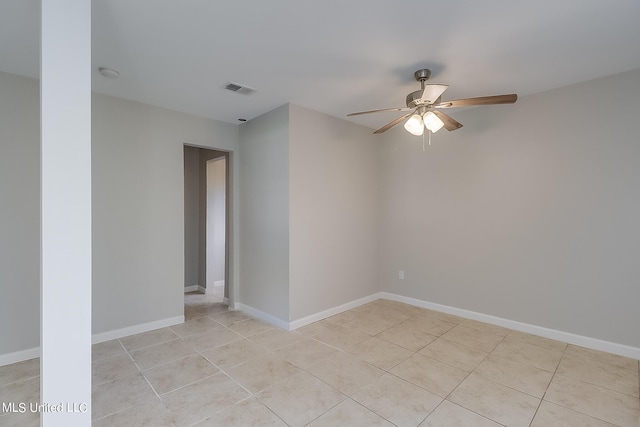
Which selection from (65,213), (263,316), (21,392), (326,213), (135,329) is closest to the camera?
(65,213)

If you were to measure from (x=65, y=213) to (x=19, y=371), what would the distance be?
218cm

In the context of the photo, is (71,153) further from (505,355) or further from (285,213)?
(505,355)

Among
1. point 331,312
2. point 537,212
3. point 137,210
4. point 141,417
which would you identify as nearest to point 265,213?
point 137,210

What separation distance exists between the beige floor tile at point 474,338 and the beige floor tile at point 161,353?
2.75 meters

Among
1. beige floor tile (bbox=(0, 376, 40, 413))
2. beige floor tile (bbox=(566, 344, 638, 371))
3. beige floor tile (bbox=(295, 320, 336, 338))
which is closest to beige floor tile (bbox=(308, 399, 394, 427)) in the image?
beige floor tile (bbox=(295, 320, 336, 338))

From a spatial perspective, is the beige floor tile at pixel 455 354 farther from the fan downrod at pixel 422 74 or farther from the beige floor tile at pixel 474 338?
A: the fan downrod at pixel 422 74

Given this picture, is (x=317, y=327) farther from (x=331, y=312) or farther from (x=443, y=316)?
(x=443, y=316)

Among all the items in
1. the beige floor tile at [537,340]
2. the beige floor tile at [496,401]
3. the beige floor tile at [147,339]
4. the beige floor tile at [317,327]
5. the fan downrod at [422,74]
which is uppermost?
the fan downrod at [422,74]

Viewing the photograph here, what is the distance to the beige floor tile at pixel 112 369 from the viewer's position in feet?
7.86

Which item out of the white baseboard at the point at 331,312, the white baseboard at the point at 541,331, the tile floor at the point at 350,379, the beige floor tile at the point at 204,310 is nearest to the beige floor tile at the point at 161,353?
the tile floor at the point at 350,379

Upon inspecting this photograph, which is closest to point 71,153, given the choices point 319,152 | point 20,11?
point 20,11

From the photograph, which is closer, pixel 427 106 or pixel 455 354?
pixel 427 106

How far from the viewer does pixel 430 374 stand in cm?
245

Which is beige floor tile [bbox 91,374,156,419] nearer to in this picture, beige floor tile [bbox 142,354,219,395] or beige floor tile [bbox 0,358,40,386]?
beige floor tile [bbox 142,354,219,395]
